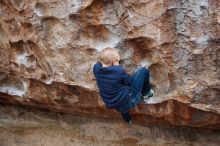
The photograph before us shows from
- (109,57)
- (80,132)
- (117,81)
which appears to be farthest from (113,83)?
(80,132)

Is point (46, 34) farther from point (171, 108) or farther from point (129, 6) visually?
point (171, 108)

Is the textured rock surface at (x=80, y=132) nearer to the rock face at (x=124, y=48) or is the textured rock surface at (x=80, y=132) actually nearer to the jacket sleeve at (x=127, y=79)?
the rock face at (x=124, y=48)

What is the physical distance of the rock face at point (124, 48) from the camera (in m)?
2.25

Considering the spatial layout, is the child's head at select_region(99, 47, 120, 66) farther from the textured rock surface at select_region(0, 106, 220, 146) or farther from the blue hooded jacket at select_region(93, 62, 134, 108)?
the textured rock surface at select_region(0, 106, 220, 146)

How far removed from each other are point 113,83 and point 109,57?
0.44ft

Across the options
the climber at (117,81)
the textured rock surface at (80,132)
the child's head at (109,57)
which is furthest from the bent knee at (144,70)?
the textured rock surface at (80,132)

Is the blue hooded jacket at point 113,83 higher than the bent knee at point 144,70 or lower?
lower

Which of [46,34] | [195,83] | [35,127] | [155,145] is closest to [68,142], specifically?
[35,127]

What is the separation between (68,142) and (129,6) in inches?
45.9

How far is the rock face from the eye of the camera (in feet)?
7.37

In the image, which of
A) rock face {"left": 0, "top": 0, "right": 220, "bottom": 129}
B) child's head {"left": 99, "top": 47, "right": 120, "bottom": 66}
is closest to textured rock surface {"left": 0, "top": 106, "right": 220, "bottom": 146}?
rock face {"left": 0, "top": 0, "right": 220, "bottom": 129}

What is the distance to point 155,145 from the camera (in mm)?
2820

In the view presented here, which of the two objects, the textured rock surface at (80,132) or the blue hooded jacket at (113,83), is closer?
the blue hooded jacket at (113,83)

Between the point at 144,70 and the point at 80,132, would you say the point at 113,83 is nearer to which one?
the point at 144,70
